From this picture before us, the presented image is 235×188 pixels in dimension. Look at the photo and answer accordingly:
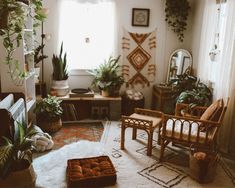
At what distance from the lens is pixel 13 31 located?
9.40 ft

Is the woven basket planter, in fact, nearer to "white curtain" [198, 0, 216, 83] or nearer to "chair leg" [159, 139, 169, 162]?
"chair leg" [159, 139, 169, 162]

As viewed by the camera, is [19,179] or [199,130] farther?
[199,130]

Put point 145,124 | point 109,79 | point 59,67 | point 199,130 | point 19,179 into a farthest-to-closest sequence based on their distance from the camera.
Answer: point 109,79 < point 59,67 < point 145,124 < point 199,130 < point 19,179

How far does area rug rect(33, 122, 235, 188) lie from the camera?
2.56 metres

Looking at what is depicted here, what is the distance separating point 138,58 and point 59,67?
1379mm

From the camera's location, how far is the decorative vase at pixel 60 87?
4.11 metres

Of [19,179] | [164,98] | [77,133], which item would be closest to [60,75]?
[77,133]

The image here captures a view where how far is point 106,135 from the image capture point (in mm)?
3727

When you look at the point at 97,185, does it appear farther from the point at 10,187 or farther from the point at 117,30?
the point at 117,30

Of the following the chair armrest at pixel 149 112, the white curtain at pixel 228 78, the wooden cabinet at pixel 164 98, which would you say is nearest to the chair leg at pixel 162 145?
the chair armrest at pixel 149 112

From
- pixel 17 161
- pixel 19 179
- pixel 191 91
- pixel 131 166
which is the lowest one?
pixel 131 166

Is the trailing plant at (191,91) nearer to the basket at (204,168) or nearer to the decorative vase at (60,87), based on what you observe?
the basket at (204,168)

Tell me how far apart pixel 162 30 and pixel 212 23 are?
1.00 m

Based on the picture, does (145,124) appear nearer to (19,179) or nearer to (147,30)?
(19,179)
